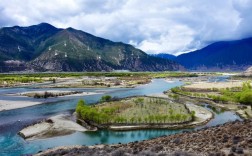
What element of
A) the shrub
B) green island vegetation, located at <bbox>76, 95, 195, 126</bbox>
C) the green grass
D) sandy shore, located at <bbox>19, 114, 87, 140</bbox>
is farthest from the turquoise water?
the shrub

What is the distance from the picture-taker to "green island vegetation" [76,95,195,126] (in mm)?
87838

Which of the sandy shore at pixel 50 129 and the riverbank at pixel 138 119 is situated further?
the riverbank at pixel 138 119

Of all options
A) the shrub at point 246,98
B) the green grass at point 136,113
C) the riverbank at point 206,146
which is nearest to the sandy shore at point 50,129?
the green grass at point 136,113

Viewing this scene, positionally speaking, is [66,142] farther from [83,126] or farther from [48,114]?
[48,114]

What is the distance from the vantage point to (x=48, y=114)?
108m

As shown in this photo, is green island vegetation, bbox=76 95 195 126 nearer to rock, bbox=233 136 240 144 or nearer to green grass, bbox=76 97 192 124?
green grass, bbox=76 97 192 124

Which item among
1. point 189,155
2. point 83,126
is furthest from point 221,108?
point 189,155

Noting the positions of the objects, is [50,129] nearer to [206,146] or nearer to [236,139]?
[206,146]

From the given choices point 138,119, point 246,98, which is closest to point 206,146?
point 138,119

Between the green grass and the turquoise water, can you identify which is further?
the green grass

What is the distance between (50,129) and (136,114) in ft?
90.5

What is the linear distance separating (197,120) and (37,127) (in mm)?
43969

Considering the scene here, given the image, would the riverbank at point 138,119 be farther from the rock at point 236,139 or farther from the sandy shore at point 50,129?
the rock at point 236,139

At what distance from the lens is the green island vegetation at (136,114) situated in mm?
87838
